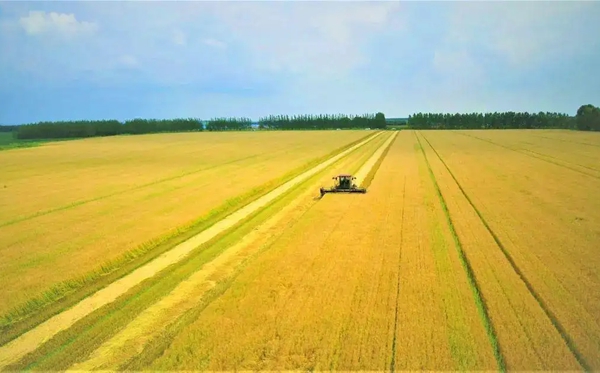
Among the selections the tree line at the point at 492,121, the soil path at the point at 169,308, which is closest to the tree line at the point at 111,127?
the tree line at the point at 492,121

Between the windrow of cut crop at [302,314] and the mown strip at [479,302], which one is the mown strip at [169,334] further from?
the mown strip at [479,302]

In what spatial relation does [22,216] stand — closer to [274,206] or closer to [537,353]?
[274,206]

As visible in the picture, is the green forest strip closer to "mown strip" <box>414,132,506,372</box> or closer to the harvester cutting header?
the harvester cutting header

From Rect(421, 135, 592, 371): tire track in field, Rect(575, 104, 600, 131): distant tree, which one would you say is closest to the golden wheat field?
Rect(421, 135, 592, 371): tire track in field

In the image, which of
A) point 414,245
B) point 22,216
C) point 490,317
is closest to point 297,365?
point 490,317

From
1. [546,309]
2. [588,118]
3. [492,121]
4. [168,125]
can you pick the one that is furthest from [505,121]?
[546,309]

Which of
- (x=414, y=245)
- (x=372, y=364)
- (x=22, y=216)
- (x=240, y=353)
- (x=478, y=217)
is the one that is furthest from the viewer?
(x=22, y=216)
